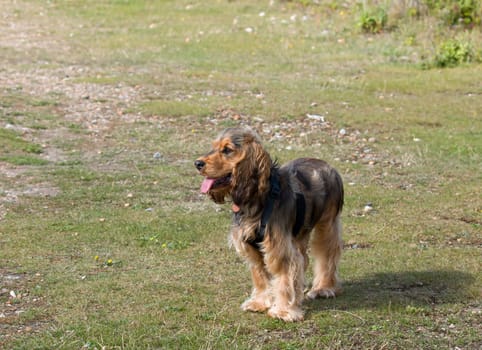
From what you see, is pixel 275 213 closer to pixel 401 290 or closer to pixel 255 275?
pixel 255 275

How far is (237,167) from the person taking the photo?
276 inches

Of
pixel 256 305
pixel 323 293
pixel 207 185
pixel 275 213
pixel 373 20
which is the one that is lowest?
pixel 373 20

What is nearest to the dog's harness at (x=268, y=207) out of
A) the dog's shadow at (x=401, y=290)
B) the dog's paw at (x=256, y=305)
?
the dog's paw at (x=256, y=305)

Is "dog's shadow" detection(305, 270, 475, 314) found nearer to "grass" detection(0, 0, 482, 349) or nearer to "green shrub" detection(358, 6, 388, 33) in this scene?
"grass" detection(0, 0, 482, 349)

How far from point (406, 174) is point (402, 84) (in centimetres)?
594

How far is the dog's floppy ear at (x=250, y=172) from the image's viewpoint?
702cm

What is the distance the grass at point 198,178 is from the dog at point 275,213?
272 mm

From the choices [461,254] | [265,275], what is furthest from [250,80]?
[265,275]

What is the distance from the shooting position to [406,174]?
12.9m

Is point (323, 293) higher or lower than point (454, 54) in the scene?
higher

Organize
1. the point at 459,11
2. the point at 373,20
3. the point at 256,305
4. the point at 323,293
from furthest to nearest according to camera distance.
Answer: the point at 373,20 → the point at 459,11 → the point at 323,293 → the point at 256,305

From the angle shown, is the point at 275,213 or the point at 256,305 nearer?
the point at 275,213

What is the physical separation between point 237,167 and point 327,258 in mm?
1557

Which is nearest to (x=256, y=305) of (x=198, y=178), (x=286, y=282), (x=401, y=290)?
(x=286, y=282)
